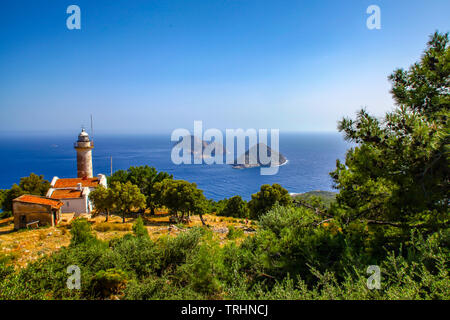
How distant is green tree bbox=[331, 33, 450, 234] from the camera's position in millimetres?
4934

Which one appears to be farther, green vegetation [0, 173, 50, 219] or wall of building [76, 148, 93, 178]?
wall of building [76, 148, 93, 178]

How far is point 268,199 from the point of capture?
84.8 ft

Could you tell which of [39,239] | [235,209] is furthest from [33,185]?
[235,209]

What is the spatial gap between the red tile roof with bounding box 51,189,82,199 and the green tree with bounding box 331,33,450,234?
2619 cm

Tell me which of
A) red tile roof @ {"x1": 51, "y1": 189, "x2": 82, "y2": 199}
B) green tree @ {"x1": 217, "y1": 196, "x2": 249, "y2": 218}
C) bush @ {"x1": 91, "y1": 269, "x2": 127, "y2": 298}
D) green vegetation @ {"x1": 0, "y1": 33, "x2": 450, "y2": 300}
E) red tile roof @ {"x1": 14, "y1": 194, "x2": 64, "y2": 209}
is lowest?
green tree @ {"x1": 217, "y1": 196, "x2": 249, "y2": 218}

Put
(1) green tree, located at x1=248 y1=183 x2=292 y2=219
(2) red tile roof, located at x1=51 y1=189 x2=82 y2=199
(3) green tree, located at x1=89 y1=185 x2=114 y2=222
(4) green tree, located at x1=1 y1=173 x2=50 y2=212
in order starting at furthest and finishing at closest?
(4) green tree, located at x1=1 y1=173 x2=50 y2=212 < (1) green tree, located at x1=248 y1=183 x2=292 y2=219 < (2) red tile roof, located at x1=51 y1=189 x2=82 y2=199 < (3) green tree, located at x1=89 y1=185 x2=114 y2=222

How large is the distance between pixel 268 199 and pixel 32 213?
2180 centimetres

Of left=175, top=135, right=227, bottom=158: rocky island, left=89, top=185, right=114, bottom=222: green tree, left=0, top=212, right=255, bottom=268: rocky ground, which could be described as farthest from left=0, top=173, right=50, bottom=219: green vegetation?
left=175, top=135, right=227, bottom=158: rocky island

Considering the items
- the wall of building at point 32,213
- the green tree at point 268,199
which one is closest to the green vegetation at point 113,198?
the wall of building at point 32,213

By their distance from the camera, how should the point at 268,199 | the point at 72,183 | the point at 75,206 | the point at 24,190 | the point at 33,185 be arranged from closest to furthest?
the point at 75,206, the point at 268,199, the point at 72,183, the point at 24,190, the point at 33,185

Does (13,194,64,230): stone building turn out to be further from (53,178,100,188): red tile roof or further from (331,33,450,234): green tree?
(331,33,450,234): green tree

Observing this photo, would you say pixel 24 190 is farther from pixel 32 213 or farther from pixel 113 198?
pixel 113 198

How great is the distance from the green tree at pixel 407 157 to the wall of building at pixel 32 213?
22040 mm
